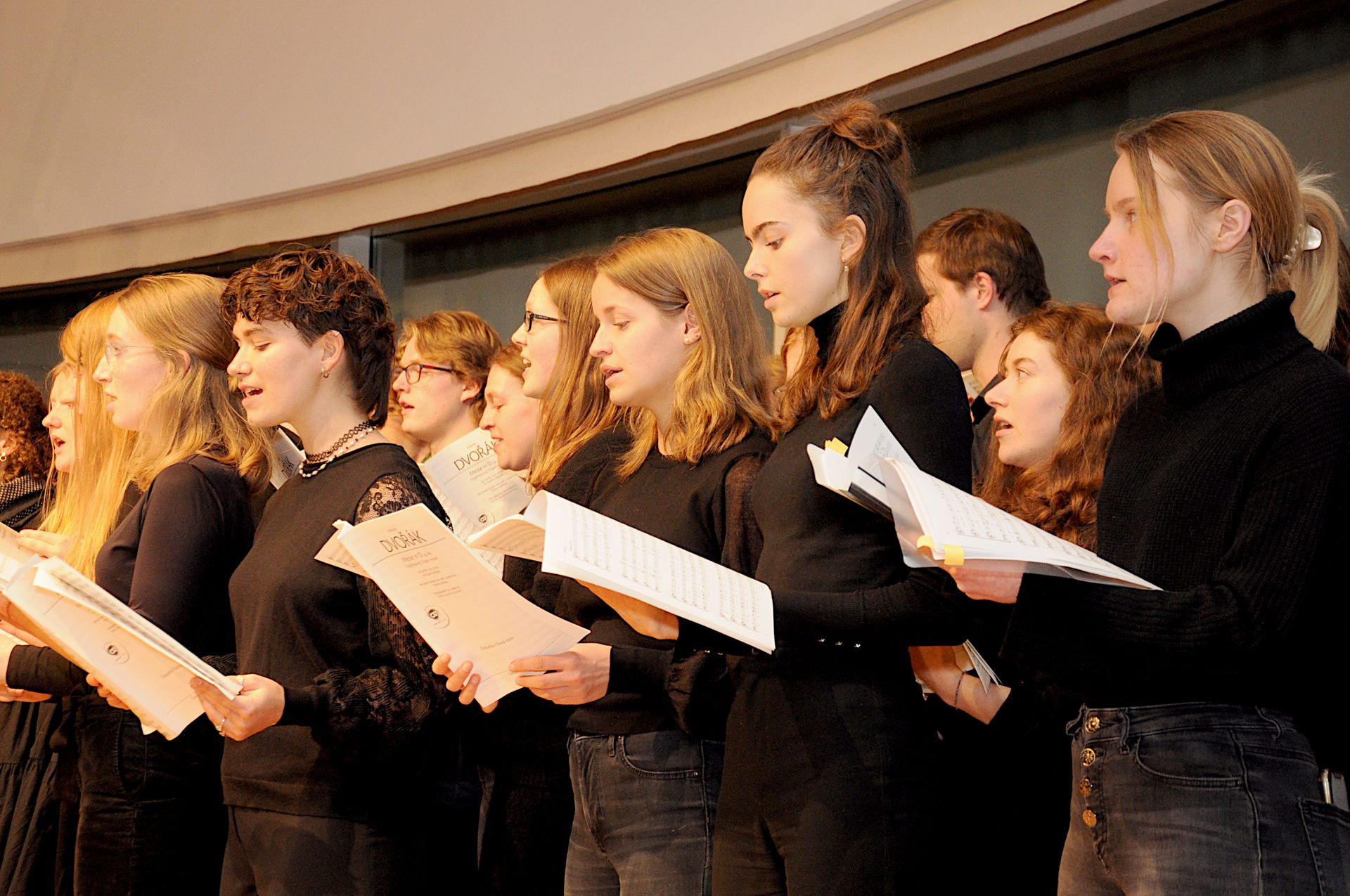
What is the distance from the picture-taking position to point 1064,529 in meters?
2.17

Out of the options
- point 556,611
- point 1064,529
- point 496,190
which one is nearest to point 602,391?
point 556,611

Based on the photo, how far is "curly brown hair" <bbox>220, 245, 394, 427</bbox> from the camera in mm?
2393

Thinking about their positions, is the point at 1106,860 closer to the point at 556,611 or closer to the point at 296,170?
the point at 556,611

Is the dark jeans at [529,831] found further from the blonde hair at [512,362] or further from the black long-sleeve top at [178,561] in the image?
the blonde hair at [512,362]

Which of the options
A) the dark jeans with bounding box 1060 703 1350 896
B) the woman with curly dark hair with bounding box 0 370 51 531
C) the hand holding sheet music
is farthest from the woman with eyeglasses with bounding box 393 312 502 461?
the dark jeans with bounding box 1060 703 1350 896

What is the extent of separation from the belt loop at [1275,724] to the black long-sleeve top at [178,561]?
74.6 inches

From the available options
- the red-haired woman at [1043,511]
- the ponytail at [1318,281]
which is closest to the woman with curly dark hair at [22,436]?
the red-haired woman at [1043,511]

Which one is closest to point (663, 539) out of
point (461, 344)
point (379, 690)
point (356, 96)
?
point (379, 690)

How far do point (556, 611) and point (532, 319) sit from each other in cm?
92

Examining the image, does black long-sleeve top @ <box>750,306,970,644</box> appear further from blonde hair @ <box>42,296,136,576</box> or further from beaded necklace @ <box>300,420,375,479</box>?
blonde hair @ <box>42,296,136,576</box>

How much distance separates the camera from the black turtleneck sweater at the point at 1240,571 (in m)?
1.38

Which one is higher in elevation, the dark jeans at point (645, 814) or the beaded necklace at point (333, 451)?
the beaded necklace at point (333, 451)

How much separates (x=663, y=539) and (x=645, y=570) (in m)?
0.60

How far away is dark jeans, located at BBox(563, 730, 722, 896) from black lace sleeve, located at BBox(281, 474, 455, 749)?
0.96 feet
